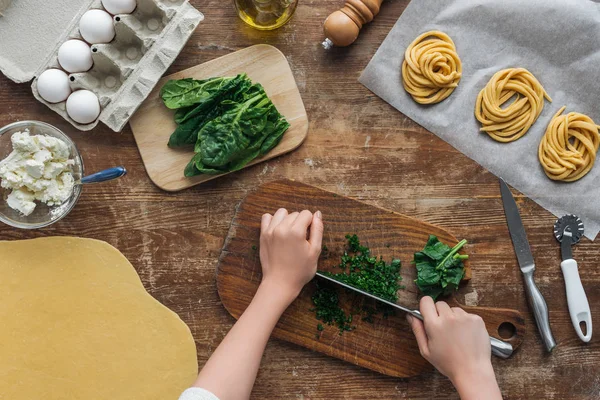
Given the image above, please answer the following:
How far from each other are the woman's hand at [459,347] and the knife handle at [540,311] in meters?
0.26

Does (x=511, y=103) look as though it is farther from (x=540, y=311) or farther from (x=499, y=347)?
(x=499, y=347)

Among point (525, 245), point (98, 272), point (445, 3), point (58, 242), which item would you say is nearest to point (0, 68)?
point (58, 242)

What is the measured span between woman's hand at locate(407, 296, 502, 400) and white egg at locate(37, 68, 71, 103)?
154cm

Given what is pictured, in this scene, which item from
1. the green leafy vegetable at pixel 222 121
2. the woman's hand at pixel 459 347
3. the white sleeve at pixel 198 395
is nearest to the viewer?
the white sleeve at pixel 198 395

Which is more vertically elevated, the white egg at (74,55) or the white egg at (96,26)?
the white egg at (96,26)

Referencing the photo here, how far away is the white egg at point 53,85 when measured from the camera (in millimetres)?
1890

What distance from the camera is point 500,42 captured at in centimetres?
206

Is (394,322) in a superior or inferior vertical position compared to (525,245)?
inferior

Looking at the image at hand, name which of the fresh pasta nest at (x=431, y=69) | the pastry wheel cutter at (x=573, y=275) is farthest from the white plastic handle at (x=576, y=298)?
the fresh pasta nest at (x=431, y=69)

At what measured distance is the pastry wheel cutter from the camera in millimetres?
2020

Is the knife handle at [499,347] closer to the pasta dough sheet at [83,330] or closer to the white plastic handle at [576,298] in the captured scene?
the white plastic handle at [576,298]

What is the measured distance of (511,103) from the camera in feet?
6.75

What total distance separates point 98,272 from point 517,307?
164cm

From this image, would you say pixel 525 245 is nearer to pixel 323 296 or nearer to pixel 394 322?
pixel 394 322
